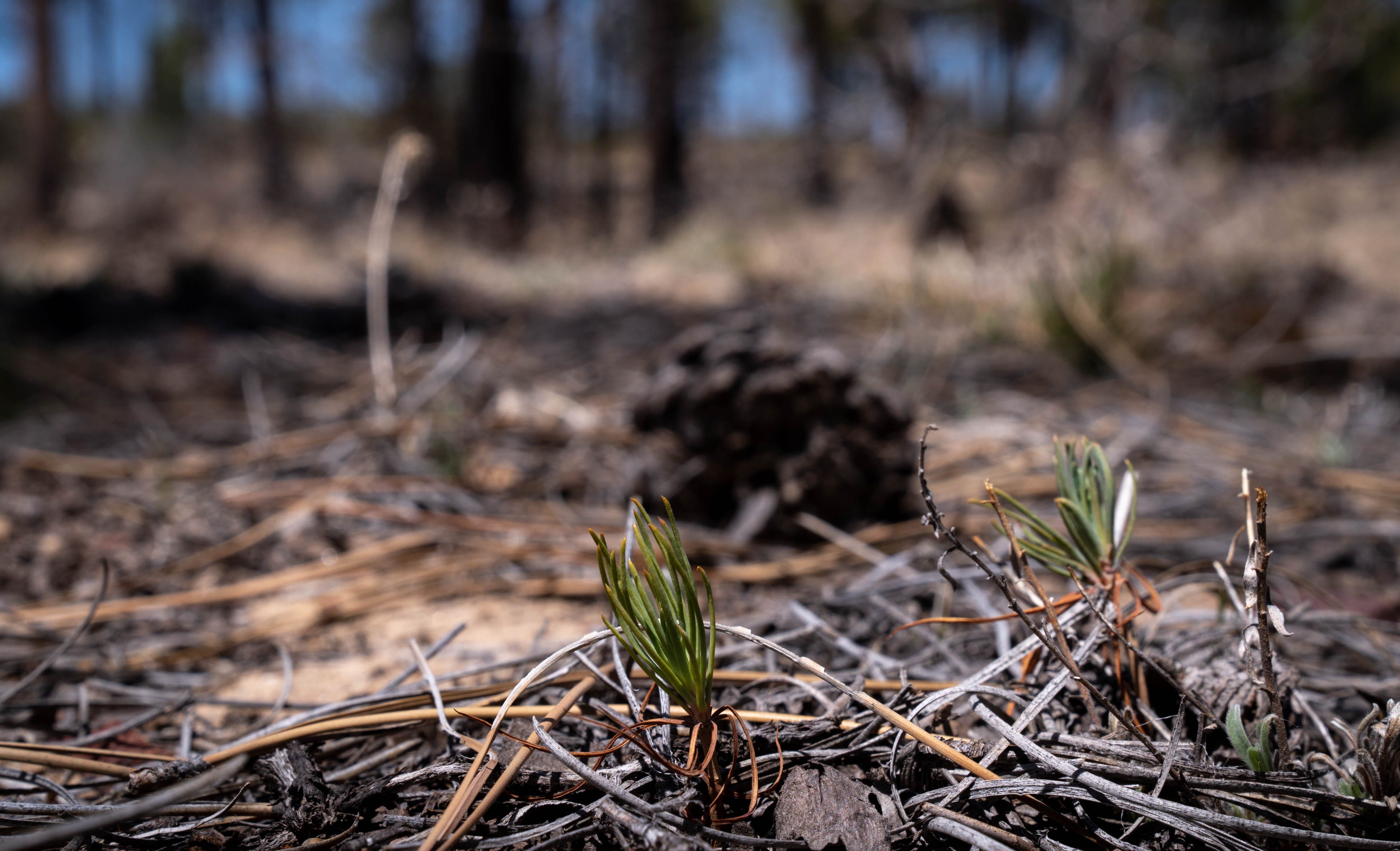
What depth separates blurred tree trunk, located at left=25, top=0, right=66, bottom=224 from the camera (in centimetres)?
923

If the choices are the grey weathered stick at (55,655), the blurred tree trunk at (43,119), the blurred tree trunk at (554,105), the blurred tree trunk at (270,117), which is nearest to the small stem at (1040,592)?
the grey weathered stick at (55,655)

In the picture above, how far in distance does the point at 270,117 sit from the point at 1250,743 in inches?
572

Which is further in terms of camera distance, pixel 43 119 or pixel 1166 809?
pixel 43 119

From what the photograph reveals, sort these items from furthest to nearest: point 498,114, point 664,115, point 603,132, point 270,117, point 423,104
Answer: point 603,132 < point 270,117 < point 423,104 < point 664,115 < point 498,114

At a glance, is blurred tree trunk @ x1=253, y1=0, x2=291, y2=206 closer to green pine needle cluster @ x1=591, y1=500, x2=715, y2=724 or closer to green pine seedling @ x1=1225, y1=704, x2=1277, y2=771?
green pine needle cluster @ x1=591, y1=500, x2=715, y2=724

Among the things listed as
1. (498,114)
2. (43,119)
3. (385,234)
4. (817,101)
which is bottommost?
(385,234)

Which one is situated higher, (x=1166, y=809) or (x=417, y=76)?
(x=417, y=76)

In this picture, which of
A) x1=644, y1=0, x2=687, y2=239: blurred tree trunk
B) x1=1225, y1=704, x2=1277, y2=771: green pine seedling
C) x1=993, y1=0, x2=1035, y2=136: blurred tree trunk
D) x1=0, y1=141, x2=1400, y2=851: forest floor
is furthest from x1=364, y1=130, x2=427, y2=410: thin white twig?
x1=993, y1=0, x2=1035, y2=136: blurred tree trunk

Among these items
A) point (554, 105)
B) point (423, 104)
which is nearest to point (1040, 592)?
point (423, 104)

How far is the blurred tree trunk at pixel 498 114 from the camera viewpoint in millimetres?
8852

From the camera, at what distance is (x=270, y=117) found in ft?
40.3

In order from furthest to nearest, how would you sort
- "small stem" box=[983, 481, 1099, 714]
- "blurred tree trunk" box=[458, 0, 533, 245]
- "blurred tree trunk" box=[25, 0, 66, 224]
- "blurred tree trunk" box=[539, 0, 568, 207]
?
"blurred tree trunk" box=[539, 0, 568, 207] < "blurred tree trunk" box=[25, 0, 66, 224] < "blurred tree trunk" box=[458, 0, 533, 245] < "small stem" box=[983, 481, 1099, 714]

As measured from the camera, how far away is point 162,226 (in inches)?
306

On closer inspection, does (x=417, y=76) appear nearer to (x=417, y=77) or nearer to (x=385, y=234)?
(x=417, y=77)
